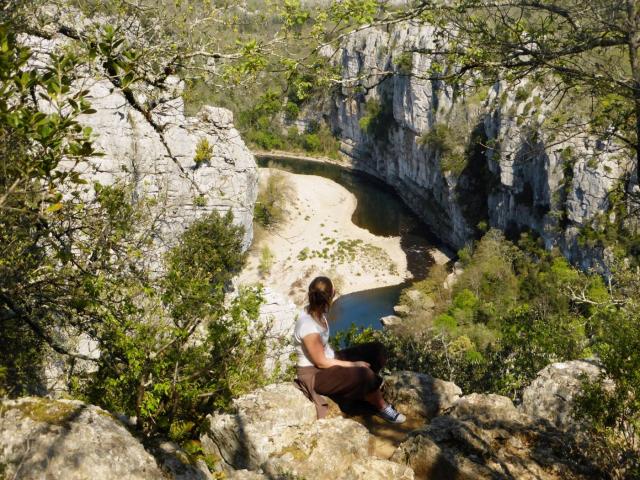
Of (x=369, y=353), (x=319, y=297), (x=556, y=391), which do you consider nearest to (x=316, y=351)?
(x=319, y=297)

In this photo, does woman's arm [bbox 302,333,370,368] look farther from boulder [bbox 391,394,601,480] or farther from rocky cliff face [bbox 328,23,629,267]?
rocky cliff face [bbox 328,23,629,267]

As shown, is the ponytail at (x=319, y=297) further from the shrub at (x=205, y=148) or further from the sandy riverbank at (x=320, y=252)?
the sandy riverbank at (x=320, y=252)

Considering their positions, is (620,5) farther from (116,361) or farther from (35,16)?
(116,361)

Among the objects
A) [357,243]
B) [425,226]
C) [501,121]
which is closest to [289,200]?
[357,243]

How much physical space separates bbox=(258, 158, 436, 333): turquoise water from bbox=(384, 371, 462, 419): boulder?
1814 centimetres

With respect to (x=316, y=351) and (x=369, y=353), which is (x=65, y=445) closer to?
(x=316, y=351)

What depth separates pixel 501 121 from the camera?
155 feet

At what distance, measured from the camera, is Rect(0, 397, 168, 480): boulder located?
3.05 meters

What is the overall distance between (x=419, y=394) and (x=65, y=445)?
4677mm

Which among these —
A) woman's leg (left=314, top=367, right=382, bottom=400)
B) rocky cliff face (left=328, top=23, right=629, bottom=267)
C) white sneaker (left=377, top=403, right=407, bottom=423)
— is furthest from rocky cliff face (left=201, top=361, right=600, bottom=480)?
rocky cliff face (left=328, top=23, right=629, bottom=267)

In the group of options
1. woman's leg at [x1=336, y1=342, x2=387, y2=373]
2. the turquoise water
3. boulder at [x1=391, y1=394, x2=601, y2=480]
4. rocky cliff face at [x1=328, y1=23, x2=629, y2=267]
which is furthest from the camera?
the turquoise water

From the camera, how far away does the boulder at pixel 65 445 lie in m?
3.05

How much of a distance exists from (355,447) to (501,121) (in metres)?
47.1

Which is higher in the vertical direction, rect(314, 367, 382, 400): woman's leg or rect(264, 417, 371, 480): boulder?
rect(314, 367, 382, 400): woman's leg
